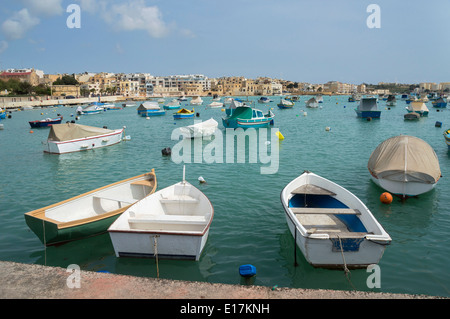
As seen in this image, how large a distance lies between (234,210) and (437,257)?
660 cm

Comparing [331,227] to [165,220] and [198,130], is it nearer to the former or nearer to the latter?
[165,220]

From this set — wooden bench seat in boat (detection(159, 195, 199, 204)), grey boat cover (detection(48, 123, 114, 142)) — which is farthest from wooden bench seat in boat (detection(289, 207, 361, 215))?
grey boat cover (detection(48, 123, 114, 142))

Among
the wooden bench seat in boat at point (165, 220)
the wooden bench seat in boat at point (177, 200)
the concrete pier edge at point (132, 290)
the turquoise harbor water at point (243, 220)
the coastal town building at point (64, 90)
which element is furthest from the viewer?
the coastal town building at point (64, 90)

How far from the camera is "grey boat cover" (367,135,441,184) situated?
13000 millimetres

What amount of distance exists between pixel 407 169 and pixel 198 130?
20467 millimetres

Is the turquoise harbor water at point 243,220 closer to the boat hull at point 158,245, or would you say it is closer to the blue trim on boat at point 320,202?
the boat hull at point 158,245

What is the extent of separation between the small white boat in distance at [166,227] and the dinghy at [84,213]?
1.00 m

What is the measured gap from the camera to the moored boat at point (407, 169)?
1298 centimetres

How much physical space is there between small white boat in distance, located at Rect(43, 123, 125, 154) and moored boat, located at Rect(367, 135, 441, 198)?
2109cm

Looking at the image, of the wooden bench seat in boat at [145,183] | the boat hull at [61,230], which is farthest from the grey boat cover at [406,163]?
the boat hull at [61,230]

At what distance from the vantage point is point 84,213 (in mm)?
11031

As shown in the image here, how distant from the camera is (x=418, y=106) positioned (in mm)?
54094
